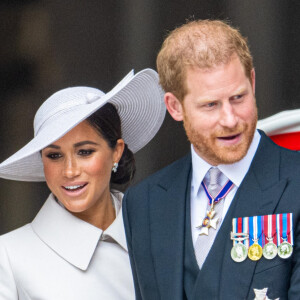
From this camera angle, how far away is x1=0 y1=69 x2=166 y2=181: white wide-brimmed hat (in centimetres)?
306

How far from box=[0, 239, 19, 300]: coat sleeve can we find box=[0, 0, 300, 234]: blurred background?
1.04 meters

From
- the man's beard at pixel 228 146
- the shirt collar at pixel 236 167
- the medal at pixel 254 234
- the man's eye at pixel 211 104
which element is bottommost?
the medal at pixel 254 234

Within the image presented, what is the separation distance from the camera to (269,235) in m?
2.52

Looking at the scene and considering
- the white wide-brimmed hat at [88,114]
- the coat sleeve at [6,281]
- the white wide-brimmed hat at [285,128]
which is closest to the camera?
the white wide-brimmed hat at [285,128]

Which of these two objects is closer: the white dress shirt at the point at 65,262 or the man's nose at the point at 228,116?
the man's nose at the point at 228,116

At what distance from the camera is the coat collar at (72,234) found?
3213 millimetres

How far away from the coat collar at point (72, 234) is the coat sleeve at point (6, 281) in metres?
0.16

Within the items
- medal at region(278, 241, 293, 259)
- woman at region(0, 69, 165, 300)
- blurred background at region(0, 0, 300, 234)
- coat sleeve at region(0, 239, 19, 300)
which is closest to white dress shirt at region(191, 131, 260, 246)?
medal at region(278, 241, 293, 259)

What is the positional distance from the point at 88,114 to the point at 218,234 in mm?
715

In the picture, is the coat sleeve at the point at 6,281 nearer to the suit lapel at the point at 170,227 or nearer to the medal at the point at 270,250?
the suit lapel at the point at 170,227

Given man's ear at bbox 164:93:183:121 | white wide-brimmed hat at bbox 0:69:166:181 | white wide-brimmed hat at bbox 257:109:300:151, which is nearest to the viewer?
man's ear at bbox 164:93:183:121

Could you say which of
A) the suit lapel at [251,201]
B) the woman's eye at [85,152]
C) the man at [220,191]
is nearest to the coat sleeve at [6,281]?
the woman's eye at [85,152]

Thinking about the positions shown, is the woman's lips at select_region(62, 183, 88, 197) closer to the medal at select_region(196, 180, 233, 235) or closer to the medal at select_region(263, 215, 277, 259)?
the medal at select_region(196, 180, 233, 235)

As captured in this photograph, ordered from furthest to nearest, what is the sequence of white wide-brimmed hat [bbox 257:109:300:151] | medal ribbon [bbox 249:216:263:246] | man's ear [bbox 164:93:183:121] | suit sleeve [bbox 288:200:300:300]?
1. white wide-brimmed hat [bbox 257:109:300:151]
2. man's ear [bbox 164:93:183:121]
3. medal ribbon [bbox 249:216:263:246]
4. suit sleeve [bbox 288:200:300:300]
